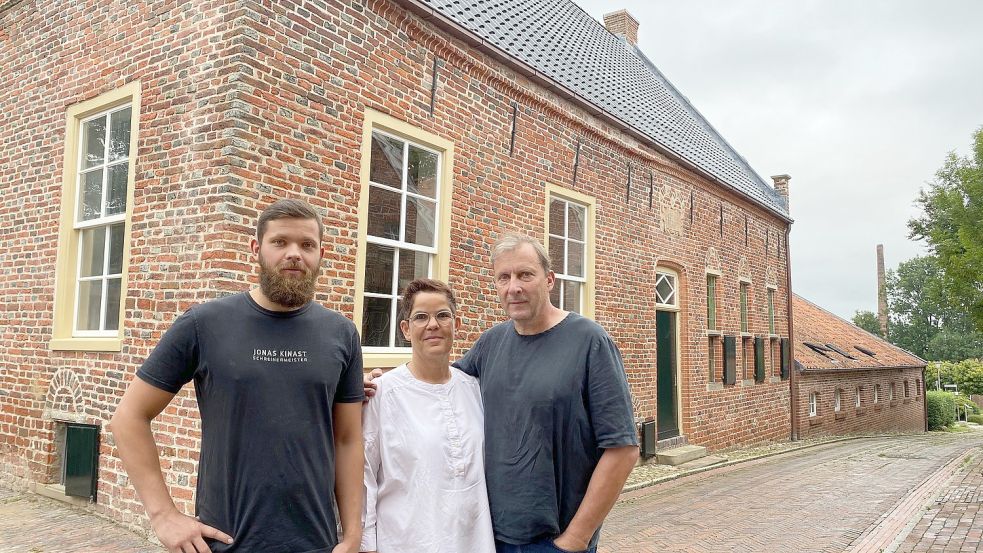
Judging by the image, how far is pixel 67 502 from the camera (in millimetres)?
5812

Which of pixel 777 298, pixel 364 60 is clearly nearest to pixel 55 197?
pixel 364 60

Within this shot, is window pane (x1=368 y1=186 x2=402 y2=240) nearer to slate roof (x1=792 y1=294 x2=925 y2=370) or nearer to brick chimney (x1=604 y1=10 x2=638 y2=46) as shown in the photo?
brick chimney (x1=604 y1=10 x2=638 y2=46)

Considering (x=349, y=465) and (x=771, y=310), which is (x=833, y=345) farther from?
(x=349, y=465)

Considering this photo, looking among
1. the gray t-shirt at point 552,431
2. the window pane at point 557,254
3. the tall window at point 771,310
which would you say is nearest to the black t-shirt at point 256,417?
the gray t-shirt at point 552,431

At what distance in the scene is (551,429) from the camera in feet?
7.95

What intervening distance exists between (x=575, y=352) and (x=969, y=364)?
47.9 meters

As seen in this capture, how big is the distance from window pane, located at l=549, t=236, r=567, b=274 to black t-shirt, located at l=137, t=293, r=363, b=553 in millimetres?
6523

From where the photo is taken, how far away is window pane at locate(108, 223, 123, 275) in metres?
5.88

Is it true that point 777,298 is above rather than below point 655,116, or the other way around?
below

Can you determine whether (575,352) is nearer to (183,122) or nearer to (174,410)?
(174,410)

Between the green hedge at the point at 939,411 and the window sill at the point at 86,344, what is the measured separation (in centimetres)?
3130

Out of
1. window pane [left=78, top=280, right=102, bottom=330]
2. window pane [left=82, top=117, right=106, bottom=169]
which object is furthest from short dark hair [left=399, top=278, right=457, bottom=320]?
window pane [left=82, top=117, right=106, bottom=169]

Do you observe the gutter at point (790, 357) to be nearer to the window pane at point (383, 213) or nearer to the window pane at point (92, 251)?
the window pane at point (383, 213)

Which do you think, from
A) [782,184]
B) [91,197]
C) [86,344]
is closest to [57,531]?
[86,344]
